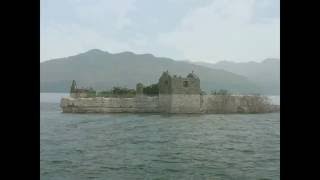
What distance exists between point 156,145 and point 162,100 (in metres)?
1.88

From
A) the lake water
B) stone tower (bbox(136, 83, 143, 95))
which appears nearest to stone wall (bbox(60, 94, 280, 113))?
stone tower (bbox(136, 83, 143, 95))

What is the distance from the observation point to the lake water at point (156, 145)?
589 inches

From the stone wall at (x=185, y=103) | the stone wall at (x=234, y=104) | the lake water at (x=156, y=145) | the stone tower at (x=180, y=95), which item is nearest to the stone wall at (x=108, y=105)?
the lake water at (x=156, y=145)

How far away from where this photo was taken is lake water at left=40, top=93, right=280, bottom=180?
49.1 ft

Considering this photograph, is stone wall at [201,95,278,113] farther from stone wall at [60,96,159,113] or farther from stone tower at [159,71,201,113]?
stone wall at [60,96,159,113]

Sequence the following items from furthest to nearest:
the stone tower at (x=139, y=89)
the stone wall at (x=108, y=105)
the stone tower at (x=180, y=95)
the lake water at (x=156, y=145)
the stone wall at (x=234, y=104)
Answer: the stone tower at (x=139, y=89)
the stone wall at (x=234, y=104)
the stone wall at (x=108, y=105)
the stone tower at (x=180, y=95)
the lake water at (x=156, y=145)

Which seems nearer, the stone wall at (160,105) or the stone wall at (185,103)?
the stone wall at (185,103)

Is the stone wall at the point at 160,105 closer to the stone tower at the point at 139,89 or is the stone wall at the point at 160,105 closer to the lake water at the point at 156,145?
the stone tower at the point at 139,89

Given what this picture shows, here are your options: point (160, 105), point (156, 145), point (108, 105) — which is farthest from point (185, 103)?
point (108, 105)

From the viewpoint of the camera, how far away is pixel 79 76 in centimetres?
1973

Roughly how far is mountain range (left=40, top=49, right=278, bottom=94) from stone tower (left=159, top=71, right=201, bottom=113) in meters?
0.91
